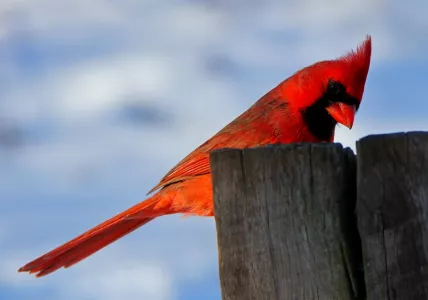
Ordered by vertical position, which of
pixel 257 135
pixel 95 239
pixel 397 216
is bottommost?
pixel 397 216

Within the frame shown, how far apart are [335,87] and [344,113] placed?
14 centimetres

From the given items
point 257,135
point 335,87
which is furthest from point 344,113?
point 257,135

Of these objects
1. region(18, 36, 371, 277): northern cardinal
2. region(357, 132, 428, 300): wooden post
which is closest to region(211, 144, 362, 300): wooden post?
region(357, 132, 428, 300): wooden post

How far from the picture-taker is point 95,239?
381 cm

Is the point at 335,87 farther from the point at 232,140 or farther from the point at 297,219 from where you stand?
the point at 297,219

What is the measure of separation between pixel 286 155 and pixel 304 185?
77mm

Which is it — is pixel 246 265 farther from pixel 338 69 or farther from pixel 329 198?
pixel 338 69

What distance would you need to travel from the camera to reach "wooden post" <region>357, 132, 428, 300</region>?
1.72m

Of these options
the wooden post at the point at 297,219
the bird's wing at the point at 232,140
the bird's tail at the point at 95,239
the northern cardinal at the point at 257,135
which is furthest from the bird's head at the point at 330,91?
the wooden post at the point at 297,219

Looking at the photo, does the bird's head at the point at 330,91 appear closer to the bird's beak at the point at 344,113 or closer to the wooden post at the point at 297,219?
the bird's beak at the point at 344,113

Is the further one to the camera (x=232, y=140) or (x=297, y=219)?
(x=232, y=140)

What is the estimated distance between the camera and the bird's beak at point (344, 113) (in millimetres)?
3771

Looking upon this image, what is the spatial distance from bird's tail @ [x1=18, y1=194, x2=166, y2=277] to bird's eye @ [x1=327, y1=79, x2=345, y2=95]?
988mm

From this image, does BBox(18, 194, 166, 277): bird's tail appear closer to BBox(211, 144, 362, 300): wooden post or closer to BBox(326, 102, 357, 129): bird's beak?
BBox(326, 102, 357, 129): bird's beak
